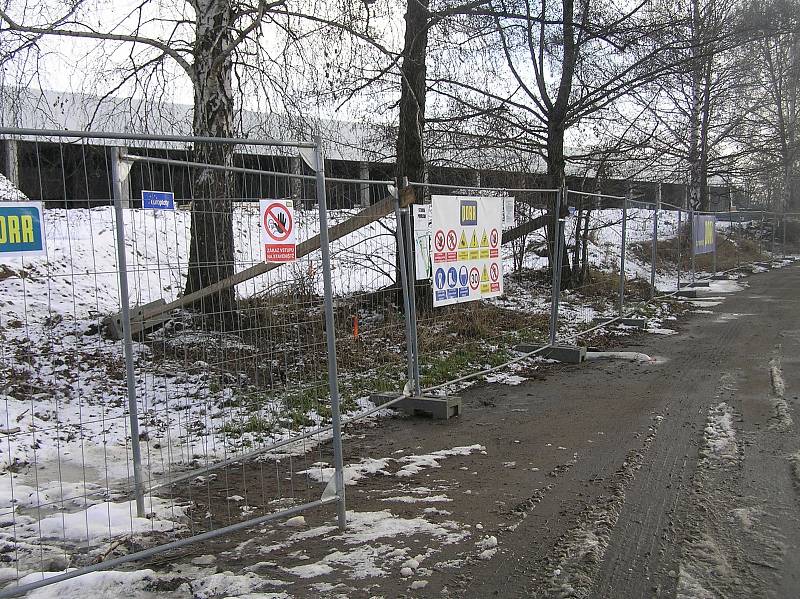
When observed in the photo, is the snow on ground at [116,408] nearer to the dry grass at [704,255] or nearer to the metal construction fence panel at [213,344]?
the metal construction fence panel at [213,344]

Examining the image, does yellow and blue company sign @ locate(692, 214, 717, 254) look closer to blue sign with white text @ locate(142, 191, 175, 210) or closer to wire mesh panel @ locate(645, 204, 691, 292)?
wire mesh panel @ locate(645, 204, 691, 292)

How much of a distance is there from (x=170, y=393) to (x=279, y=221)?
3508mm

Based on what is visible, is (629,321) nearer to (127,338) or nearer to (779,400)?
(779,400)

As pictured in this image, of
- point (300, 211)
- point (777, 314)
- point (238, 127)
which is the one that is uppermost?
point (238, 127)

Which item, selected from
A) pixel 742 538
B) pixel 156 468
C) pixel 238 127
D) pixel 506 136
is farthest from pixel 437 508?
pixel 506 136

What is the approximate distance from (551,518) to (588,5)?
11597 mm

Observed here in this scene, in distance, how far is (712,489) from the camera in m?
4.79

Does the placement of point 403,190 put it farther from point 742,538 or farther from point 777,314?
point 777,314

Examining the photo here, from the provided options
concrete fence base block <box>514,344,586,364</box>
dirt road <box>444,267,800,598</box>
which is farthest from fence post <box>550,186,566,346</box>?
dirt road <box>444,267,800,598</box>

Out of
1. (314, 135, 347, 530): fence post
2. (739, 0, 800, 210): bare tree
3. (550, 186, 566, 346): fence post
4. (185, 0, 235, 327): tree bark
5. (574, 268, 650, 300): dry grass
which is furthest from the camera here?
(739, 0, 800, 210): bare tree

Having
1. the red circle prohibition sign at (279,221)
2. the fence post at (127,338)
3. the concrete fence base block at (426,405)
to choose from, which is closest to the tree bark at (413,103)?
the concrete fence base block at (426,405)

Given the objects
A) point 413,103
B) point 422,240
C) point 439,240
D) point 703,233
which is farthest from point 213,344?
point 703,233

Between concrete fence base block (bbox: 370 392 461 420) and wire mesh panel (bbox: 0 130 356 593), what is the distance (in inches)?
21.5

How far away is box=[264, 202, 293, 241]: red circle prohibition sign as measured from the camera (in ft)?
14.9
